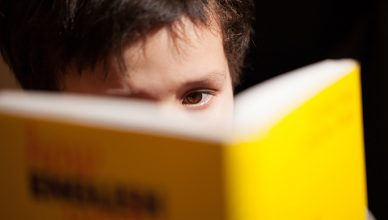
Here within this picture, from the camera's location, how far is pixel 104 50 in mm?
552

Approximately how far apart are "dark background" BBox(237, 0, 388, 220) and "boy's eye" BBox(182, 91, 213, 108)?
0.40m

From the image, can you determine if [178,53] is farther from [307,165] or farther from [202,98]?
[307,165]

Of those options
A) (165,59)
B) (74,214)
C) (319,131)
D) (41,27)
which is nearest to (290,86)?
(319,131)

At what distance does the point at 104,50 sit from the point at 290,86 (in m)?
0.28

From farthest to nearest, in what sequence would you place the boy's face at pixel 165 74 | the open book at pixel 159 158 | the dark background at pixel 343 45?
the dark background at pixel 343 45 → the boy's face at pixel 165 74 → the open book at pixel 159 158

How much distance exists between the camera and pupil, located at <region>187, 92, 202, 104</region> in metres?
0.60

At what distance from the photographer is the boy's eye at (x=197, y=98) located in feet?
1.94

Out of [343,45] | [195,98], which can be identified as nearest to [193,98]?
[195,98]

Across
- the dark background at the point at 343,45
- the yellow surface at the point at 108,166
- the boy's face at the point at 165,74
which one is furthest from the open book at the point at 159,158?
the dark background at the point at 343,45

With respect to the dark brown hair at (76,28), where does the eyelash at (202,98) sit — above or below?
below

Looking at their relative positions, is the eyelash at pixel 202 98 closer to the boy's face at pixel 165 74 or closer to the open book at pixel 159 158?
the boy's face at pixel 165 74

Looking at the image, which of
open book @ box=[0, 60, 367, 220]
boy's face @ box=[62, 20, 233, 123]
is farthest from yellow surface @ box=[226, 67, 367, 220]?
boy's face @ box=[62, 20, 233, 123]

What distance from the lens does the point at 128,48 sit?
0.55 metres

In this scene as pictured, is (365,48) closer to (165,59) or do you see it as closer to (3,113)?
(165,59)
